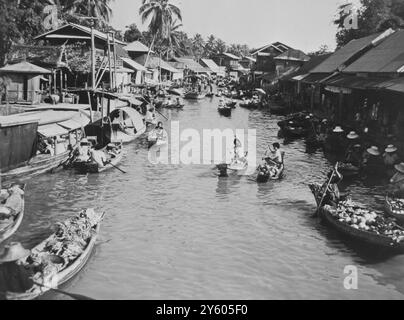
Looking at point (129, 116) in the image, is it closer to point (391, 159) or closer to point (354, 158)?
point (354, 158)

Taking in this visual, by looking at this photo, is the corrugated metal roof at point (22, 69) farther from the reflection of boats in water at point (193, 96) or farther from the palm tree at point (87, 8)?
the reflection of boats in water at point (193, 96)

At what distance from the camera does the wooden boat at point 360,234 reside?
A: 13406 millimetres

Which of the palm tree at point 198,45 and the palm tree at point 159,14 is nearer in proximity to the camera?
the palm tree at point 159,14

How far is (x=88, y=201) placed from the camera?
19.4 metres

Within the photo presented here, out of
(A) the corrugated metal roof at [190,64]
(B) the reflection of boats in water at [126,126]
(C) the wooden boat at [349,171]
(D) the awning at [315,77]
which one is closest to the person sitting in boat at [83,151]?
(B) the reflection of boats in water at [126,126]

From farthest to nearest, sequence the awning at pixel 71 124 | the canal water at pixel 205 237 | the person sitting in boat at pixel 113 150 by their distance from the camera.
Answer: the person sitting in boat at pixel 113 150 < the awning at pixel 71 124 < the canal water at pixel 205 237

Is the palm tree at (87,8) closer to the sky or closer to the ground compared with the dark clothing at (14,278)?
closer to the sky

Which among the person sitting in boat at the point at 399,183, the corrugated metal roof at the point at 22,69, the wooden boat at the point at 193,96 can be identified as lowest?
the person sitting in boat at the point at 399,183

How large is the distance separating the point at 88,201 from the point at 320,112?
28383mm

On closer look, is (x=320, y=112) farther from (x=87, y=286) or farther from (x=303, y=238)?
(x=87, y=286)

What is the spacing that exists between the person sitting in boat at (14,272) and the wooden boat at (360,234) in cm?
933

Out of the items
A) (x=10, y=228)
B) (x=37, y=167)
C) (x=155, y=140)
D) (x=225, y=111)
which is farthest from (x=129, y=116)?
(x=10, y=228)

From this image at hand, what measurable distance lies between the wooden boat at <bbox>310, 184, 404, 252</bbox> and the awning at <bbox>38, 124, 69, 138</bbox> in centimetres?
1332

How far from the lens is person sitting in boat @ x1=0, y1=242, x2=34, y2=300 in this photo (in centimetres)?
1073
